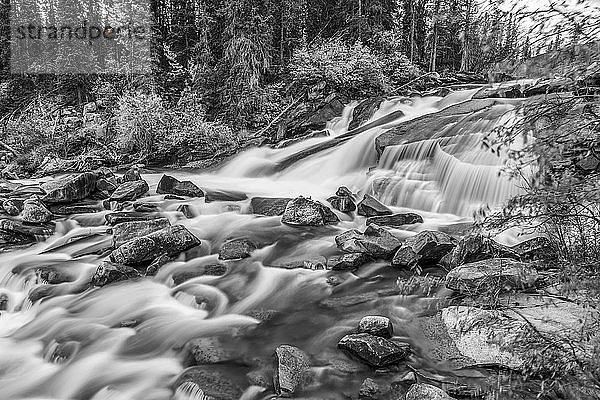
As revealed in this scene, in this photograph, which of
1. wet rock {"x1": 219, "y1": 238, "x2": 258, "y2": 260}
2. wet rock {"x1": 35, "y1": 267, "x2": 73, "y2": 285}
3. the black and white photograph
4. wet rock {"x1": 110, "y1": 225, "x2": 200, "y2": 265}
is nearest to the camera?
the black and white photograph

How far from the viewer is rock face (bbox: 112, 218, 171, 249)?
25.3 feet

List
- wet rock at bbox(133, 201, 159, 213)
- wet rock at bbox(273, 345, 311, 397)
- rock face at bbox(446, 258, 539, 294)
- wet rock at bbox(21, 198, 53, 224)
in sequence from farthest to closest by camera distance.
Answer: wet rock at bbox(133, 201, 159, 213)
wet rock at bbox(21, 198, 53, 224)
rock face at bbox(446, 258, 539, 294)
wet rock at bbox(273, 345, 311, 397)

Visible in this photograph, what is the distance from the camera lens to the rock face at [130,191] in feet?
34.8

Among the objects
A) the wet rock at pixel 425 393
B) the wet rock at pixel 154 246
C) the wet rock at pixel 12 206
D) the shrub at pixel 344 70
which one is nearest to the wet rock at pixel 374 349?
the wet rock at pixel 425 393

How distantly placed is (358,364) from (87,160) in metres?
14.1

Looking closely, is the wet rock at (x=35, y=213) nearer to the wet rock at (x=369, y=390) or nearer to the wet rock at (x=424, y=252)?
the wet rock at (x=424, y=252)

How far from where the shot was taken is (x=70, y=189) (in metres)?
10.5

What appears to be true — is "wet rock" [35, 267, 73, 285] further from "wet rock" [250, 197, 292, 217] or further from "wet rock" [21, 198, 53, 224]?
"wet rock" [250, 197, 292, 217]

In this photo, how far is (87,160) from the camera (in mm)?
15984

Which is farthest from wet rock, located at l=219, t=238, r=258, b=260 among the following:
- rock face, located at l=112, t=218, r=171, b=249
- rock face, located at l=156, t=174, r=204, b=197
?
rock face, located at l=156, t=174, r=204, b=197

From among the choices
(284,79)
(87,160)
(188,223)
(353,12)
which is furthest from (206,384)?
(353,12)

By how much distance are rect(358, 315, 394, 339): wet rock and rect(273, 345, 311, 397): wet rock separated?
0.67 meters

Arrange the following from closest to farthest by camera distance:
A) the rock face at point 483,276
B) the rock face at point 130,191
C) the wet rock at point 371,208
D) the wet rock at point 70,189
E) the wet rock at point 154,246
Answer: the rock face at point 483,276, the wet rock at point 154,246, the wet rock at point 371,208, the wet rock at point 70,189, the rock face at point 130,191

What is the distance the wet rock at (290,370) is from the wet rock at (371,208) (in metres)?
4.71
